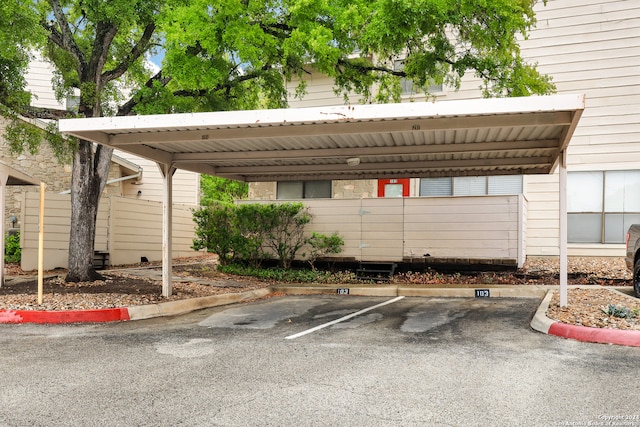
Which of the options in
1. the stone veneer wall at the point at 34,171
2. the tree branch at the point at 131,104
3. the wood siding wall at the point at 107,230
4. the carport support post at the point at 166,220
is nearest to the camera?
the carport support post at the point at 166,220

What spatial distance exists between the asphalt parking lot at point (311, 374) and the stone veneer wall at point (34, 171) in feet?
37.6

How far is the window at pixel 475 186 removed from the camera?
16953mm

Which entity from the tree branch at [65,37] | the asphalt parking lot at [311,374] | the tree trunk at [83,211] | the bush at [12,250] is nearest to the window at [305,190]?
the tree trunk at [83,211]

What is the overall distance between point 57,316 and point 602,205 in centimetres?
1501

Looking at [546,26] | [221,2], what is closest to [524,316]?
[221,2]

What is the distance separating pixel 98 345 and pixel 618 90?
51.8 feet

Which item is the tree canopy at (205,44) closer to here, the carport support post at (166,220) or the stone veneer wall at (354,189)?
the carport support post at (166,220)

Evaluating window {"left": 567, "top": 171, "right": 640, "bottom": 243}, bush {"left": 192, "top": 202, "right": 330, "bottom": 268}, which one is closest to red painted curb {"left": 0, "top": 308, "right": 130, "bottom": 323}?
bush {"left": 192, "top": 202, "right": 330, "bottom": 268}

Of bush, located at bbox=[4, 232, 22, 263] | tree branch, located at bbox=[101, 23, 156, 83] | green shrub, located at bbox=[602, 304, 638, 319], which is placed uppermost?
tree branch, located at bbox=[101, 23, 156, 83]

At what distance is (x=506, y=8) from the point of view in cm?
1066

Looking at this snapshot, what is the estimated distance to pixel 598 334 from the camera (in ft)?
22.1

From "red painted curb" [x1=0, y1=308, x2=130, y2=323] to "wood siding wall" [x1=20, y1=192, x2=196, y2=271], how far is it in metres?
6.22

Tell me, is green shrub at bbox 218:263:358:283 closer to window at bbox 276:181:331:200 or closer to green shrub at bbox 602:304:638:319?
window at bbox 276:181:331:200

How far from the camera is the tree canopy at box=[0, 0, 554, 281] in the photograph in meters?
10.6
